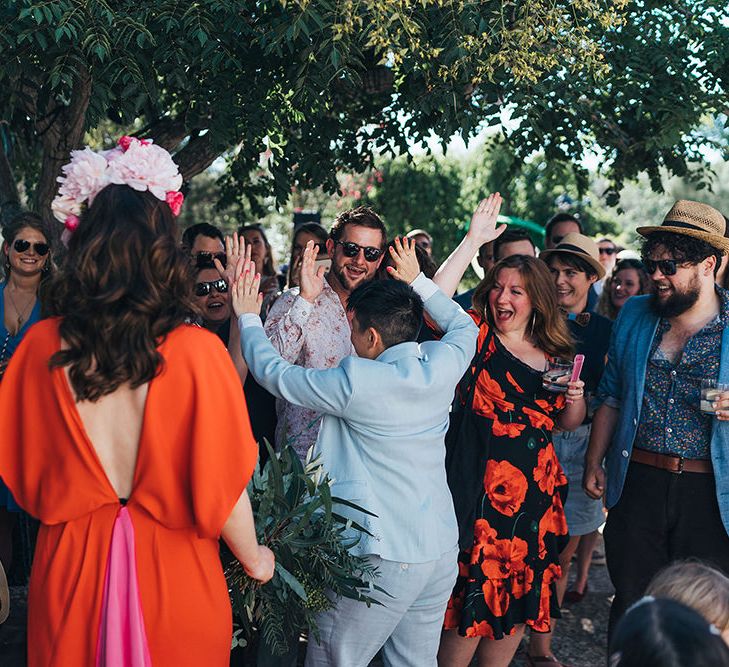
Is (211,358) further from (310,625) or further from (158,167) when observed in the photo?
(310,625)

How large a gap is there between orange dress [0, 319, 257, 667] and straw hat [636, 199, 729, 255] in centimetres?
242

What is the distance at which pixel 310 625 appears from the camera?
311 centimetres

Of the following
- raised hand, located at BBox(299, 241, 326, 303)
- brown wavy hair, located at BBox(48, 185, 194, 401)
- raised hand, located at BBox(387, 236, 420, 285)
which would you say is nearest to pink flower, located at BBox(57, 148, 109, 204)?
brown wavy hair, located at BBox(48, 185, 194, 401)

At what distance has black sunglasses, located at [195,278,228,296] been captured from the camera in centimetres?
463

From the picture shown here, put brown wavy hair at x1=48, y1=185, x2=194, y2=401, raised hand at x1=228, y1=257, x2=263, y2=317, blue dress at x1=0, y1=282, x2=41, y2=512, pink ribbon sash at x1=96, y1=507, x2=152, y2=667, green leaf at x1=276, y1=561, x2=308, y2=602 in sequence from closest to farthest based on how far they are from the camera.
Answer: brown wavy hair at x1=48, y1=185, x2=194, y2=401, pink ribbon sash at x1=96, y1=507, x2=152, y2=667, green leaf at x1=276, y1=561, x2=308, y2=602, raised hand at x1=228, y1=257, x2=263, y2=317, blue dress at x1=0, y1=282, x2=41, y2=512

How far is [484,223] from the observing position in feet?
13.0

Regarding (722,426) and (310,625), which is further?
(722,426)

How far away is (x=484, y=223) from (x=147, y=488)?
214 cm

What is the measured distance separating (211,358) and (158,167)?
56cm

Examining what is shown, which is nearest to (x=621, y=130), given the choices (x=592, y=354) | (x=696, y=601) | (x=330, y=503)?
(x=592, y=354)

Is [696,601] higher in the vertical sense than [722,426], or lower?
lower

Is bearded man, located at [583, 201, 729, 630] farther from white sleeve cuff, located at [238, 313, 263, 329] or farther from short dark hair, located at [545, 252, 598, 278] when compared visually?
white sleeve cuff, located at [238, 313, 263, 329]

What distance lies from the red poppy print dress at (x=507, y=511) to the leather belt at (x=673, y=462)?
444mm

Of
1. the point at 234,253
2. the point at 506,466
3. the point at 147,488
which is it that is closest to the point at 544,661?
the point at 506,466
